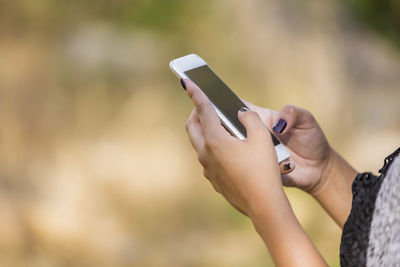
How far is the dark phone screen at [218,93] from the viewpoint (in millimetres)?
893

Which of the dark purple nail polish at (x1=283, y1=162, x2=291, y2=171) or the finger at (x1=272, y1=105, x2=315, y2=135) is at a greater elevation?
the finger at (x1=272, y1=105, x2=315, y2=135)

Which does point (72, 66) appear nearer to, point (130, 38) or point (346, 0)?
point (130, 38)

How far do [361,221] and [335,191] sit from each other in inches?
13.1

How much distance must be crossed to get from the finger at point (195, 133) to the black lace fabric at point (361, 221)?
0.77 feet

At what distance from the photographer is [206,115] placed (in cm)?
79

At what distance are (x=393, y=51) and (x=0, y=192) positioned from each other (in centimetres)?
185

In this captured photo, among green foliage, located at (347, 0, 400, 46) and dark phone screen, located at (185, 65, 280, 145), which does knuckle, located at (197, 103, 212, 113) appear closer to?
dark phone screen, located at (185, 65, 280, 145)

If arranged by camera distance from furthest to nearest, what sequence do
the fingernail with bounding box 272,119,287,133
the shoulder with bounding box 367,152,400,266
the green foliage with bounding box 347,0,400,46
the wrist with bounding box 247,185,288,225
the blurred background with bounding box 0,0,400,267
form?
the green foliage with bounding box 347,0,400,46
the blurred background with bounding box 0,0,400,267
the fingernail with bounding box 272,119,287,133
the wrist with bounding box 247,185,288,225
the shoulder with bounding box 367,152,400,266

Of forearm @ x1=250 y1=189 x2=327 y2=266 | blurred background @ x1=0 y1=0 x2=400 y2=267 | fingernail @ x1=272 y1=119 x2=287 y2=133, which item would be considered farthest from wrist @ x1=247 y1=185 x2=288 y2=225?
blurred background @ x1=0 y1=0 x2=400 y2=267

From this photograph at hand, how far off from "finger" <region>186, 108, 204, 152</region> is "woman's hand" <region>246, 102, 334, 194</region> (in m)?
0.16

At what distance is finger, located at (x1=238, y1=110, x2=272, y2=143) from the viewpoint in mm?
743

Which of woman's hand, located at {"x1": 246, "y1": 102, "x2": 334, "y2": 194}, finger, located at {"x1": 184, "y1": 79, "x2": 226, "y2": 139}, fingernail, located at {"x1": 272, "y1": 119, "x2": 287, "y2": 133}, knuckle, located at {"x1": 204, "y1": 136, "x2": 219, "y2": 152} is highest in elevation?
finger, located at {"x1": 184, "y1": 79, "x2": 226, "y2": 139}

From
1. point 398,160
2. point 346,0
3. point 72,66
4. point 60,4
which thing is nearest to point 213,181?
point 398,160

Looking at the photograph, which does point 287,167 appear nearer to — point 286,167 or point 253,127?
point 286,167
